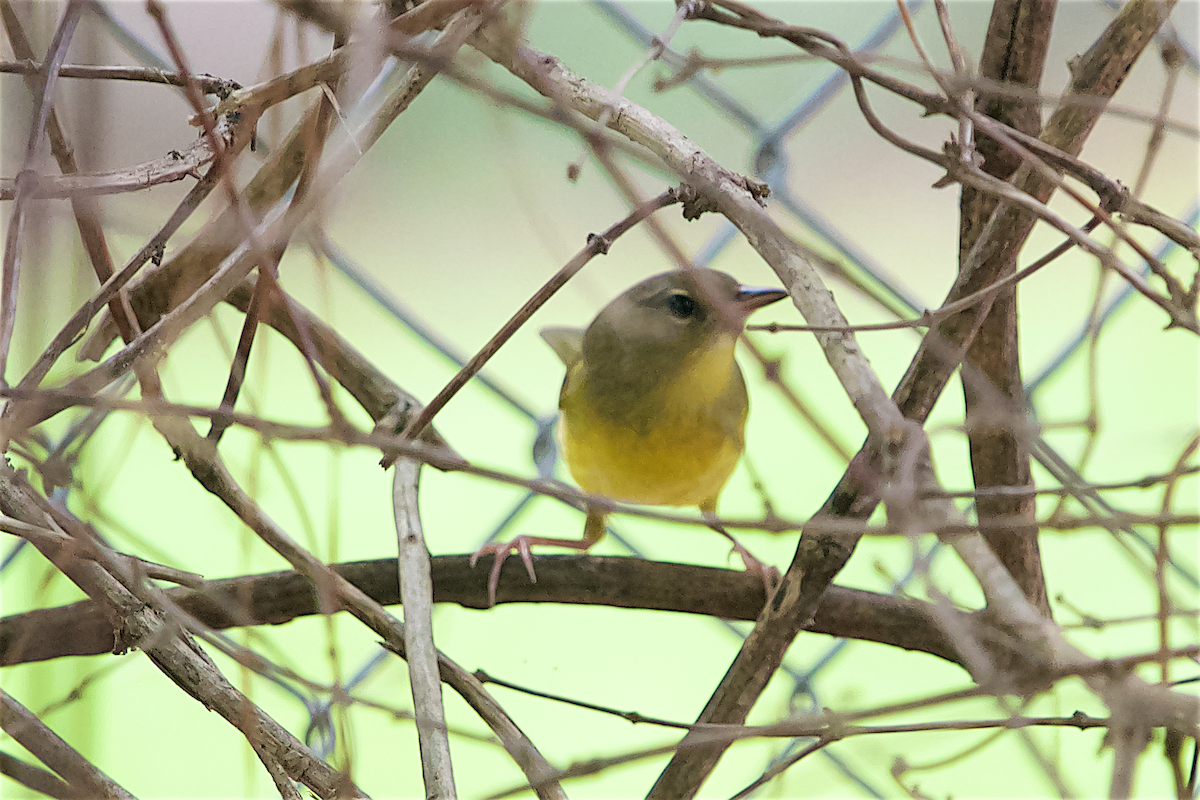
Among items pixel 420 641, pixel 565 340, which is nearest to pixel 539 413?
pixel 565 340

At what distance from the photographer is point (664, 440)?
102cm

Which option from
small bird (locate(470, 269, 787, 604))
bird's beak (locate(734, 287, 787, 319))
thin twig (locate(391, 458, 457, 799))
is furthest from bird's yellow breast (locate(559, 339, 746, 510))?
thin twig (locate(391, 458, 457, 799))

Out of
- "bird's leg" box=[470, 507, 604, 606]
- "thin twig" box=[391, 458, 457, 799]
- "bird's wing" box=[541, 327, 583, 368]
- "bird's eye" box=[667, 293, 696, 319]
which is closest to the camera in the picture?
"thin twig" box=[391, 458, 457, 799]

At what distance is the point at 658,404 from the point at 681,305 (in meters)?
0.11

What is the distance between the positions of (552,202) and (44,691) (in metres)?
0.64

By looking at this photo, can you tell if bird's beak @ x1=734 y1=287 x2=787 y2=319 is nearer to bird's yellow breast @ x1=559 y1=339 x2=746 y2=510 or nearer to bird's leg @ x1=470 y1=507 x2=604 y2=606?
bird's yellow breast @ x1=559 y1=339 x2=746 y2=510

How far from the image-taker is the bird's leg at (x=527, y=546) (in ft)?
2.68

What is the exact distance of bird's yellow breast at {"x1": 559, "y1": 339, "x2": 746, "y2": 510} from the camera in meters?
1.02

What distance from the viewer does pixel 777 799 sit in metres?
0.60

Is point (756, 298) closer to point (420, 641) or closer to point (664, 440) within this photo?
point (664, 440)

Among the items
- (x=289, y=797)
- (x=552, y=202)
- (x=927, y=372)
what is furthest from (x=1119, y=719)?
(x=552, y=202)

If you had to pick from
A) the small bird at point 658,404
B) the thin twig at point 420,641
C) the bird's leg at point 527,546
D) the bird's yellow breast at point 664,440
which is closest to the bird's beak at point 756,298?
the small bird at point 658,404

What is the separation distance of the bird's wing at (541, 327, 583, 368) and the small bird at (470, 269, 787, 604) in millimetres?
90

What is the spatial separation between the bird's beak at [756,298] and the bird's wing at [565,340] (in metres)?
0.28
